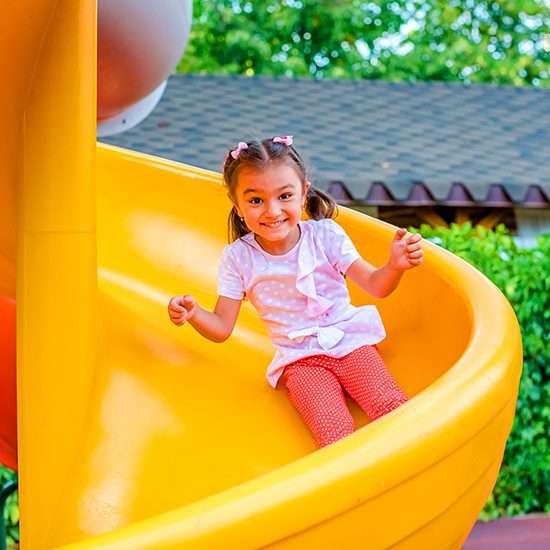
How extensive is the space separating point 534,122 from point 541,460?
473 centimetres

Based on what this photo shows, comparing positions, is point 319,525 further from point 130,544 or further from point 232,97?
point 232,97

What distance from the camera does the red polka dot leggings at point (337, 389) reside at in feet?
5.99

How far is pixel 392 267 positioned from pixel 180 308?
18.6 inches

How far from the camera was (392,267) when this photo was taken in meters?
1.90

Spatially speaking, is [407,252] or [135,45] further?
[135,45]

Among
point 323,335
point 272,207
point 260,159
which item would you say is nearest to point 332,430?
point 323,335

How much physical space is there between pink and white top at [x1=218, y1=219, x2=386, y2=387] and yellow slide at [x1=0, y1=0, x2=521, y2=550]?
0.40 ft

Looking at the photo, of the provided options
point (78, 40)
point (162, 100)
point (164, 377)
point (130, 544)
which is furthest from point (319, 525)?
point (162, 100)

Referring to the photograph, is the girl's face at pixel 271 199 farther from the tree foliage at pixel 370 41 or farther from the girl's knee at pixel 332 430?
the tree foliage at pixel 370 41

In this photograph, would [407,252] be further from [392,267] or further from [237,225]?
[237,225]

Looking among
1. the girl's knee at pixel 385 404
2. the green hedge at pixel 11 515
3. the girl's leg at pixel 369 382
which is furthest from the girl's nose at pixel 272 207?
the green hedge at pixel 11 515

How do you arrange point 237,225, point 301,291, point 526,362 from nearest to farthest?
point 301,291 → point 237,225 → point 526,362

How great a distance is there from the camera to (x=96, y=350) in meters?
1.95

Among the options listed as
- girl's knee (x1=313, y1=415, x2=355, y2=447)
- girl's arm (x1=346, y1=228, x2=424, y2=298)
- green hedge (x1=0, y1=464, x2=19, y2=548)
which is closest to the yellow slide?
girl's knee (x1=313, y1=415, x2=355, y2=447)
